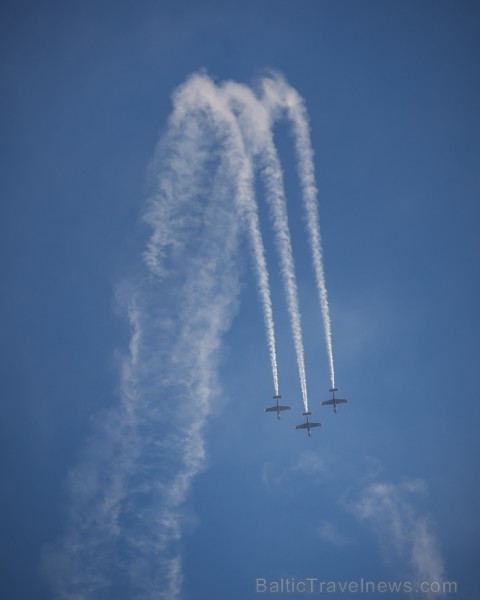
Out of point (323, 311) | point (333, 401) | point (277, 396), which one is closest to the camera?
point (323, 311)

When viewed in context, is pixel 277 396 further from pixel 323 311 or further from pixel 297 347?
pixel 323 311

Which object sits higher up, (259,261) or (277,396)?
(259,261)

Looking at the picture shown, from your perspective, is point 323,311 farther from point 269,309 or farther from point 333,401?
point 333,401

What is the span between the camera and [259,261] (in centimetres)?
4088

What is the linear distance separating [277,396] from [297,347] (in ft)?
28.1

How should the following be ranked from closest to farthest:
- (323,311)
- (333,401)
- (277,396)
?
(323,311) < (277,396) < (333,401)

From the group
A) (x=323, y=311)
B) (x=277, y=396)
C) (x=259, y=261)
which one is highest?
(x=259, y=261)

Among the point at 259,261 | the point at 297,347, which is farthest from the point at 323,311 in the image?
the point at 259,261

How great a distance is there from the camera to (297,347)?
4075cm

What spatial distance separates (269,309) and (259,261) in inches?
188

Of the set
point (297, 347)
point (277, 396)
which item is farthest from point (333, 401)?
point (297, 347)

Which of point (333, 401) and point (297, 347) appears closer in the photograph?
point (297, 347)

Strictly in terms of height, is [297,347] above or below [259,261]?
below

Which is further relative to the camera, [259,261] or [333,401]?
[333,401]
